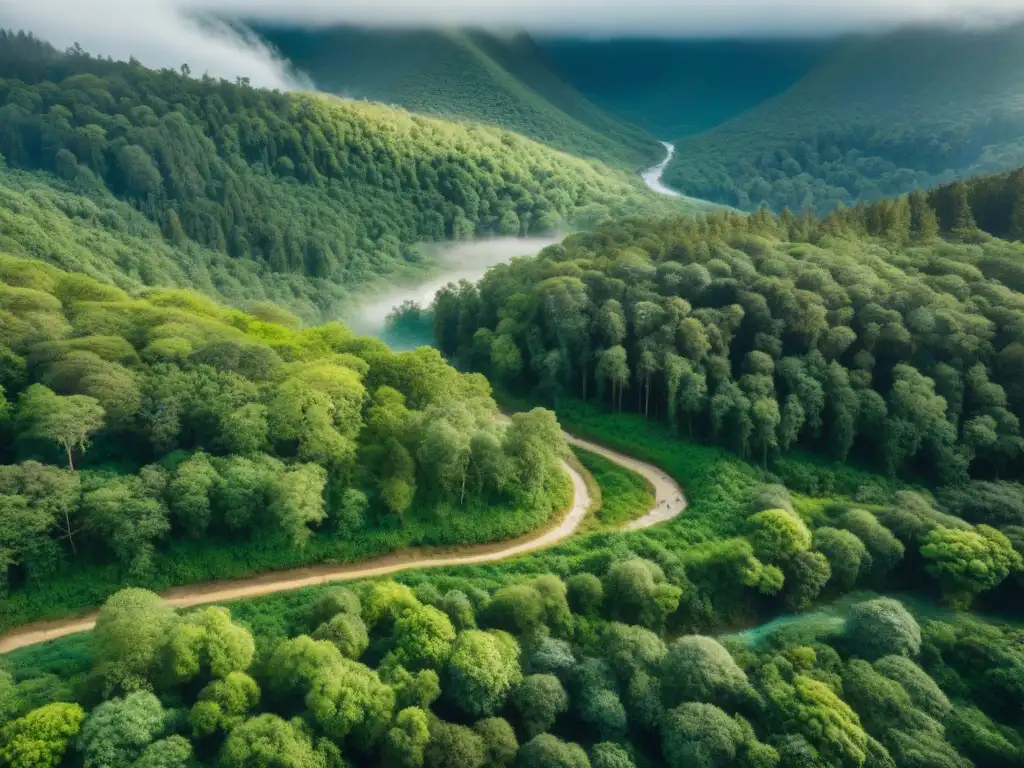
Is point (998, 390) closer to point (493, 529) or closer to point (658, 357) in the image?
point (658, 357)

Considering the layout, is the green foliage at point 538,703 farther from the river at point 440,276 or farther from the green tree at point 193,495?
the river at point 440,276

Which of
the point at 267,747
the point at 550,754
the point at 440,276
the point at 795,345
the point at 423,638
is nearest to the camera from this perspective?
the point at 267,747

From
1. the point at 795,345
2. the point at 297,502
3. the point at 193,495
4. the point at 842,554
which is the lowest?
the point at 842,554

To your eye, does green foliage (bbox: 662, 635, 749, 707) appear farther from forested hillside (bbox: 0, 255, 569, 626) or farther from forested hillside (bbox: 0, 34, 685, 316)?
forested hillside (bbox: 0, 34, 685, 316)

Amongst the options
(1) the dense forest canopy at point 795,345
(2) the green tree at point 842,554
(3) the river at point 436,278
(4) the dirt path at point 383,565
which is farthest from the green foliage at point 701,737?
(3) the river at point 436,278

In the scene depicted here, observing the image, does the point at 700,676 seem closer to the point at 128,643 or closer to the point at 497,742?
the point at 497,742

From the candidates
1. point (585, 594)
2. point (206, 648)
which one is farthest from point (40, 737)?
point (585, 594)
